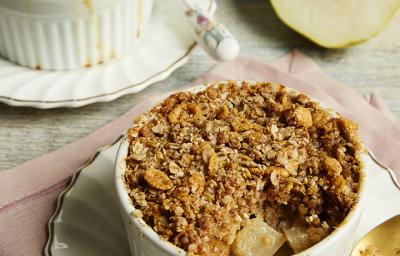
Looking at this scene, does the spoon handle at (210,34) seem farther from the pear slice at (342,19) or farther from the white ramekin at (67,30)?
the pear slice at (342,19)

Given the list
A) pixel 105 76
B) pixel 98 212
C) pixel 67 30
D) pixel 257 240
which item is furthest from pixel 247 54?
pixel 257 240

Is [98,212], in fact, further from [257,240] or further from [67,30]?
[67,30]

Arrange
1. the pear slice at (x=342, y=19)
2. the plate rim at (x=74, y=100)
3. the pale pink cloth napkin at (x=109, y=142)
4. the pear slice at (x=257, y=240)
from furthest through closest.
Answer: the pear slice at (x=342, y=19) → the plate rim at (x=74, y=100) → the pale pink cloth napkin at (x=109, y=142) → the pear slice at (x=257, y=240)

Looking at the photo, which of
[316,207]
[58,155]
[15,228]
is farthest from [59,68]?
[316,207]

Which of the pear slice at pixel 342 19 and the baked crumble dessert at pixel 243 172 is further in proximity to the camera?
the pear slice at pixel 342 19

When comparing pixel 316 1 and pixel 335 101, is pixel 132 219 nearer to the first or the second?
pixel 335 101

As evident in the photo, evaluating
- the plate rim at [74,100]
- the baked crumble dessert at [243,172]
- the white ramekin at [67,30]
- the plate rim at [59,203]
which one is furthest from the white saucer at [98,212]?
the white ramekin at [67,30]
